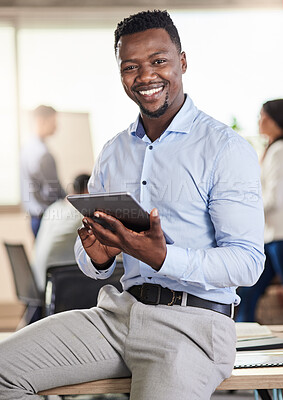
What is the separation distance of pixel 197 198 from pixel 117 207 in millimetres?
300

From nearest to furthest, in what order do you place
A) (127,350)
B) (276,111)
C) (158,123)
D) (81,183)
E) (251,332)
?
(127,350)
(158,123)
(251,332)
(81,183)
(276,111)

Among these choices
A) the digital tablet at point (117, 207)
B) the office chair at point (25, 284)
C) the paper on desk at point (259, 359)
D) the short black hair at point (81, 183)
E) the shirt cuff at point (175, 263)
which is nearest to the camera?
the digital tablet at point (117, 207)

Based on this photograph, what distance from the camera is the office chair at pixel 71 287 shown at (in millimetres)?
2568

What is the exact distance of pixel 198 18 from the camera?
6184mm

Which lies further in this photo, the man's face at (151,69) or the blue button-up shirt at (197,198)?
the man's face at (151,69)

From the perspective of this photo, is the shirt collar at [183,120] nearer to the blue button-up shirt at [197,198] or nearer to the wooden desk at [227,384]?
the blue button-up shirt at [197,198]

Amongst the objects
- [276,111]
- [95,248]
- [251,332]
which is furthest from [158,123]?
[276,111]

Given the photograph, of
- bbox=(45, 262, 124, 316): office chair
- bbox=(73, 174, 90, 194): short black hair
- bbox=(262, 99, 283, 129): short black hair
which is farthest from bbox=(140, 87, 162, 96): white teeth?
bbox=(262, 99, 283, 129): short black hair

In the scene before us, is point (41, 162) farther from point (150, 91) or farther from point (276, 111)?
point (150, 91)

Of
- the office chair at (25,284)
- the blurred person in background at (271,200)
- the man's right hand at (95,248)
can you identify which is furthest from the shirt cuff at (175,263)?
the blurred person in background at (271,200)

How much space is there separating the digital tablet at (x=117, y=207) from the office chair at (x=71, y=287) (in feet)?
3.34

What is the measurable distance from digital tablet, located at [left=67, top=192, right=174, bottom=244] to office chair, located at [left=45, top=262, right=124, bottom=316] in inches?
40.1

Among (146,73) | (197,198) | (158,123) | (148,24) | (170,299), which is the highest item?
(148,24)

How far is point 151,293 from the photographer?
1724 millimetres
